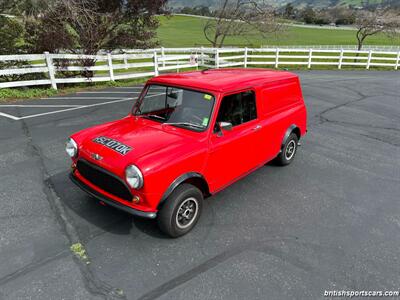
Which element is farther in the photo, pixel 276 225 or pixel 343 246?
pixel 276 225

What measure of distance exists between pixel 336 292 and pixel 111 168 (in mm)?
2676

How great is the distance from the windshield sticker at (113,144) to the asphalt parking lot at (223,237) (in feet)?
3.38

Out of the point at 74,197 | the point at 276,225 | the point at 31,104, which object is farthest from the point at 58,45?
the point at 276,225

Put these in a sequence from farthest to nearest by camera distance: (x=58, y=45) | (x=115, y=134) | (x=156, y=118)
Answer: (x=58, y=45), (x=156, y=118), (x=115, y=134)

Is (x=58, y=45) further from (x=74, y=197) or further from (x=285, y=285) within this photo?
(x=285, y=285)

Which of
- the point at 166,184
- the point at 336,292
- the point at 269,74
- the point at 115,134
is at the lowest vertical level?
the point at 336,292

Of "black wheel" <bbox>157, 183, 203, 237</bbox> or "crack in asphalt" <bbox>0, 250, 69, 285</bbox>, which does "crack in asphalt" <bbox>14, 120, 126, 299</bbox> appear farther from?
"black wheel" <bbox>157, 183, 203, 237</bbox>

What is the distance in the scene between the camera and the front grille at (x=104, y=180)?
3.19 metres

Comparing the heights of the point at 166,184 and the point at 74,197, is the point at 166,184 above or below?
above

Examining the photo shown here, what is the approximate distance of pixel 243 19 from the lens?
20453 mm

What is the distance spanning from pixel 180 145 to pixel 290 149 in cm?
293

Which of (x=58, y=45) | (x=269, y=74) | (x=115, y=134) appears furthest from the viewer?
(x=58, y=45)

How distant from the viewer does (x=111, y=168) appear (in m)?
3.20

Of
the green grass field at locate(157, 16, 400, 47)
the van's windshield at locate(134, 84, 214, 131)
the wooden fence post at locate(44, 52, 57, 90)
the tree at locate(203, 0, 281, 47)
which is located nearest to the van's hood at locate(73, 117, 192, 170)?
the van's windshield at locate(134, 84, 214, 131)
